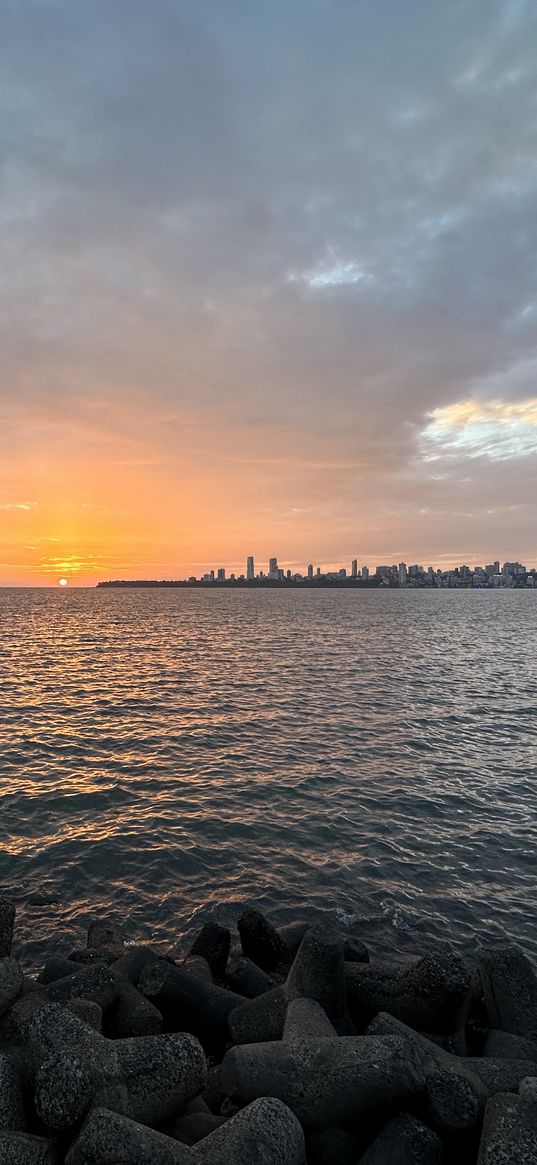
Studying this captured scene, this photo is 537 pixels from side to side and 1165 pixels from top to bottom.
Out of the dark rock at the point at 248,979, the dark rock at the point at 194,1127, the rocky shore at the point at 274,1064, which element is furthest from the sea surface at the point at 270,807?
the dark rock at the point at 194,1127

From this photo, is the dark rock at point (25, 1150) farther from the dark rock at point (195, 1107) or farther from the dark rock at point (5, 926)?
the dark rock at point (5, 926)

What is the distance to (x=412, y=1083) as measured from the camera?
5660 mm

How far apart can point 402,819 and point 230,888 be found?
605cm

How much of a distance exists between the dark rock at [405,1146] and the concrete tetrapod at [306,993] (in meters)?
2.35

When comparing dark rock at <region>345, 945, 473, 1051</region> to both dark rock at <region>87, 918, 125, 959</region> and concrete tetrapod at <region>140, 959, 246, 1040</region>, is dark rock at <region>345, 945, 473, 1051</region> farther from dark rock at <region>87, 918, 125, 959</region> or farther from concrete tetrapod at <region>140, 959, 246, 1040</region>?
dark rock at <region>87, 918, 125, 959</region>

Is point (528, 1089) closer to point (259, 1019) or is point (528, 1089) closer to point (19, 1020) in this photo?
point (259, 1019)

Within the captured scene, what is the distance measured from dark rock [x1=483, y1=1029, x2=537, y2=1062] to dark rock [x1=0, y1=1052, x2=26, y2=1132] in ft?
17.4

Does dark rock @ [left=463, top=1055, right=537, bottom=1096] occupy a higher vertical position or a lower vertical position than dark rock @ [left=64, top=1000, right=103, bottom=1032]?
lower

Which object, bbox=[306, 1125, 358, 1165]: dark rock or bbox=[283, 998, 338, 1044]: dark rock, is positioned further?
bbox=[283, 998, 338, 1044]: dark rock

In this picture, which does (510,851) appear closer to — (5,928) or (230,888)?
(230,888)

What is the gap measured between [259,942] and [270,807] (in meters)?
7.42

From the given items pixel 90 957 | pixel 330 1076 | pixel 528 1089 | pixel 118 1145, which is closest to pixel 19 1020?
pixel 90 957

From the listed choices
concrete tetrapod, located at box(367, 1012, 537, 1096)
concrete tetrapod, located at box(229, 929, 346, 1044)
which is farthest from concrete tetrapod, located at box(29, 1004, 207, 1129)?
concrete tetrapod, located at box(367, 1012, 537, 1096)

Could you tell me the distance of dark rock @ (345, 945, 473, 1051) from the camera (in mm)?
7465
